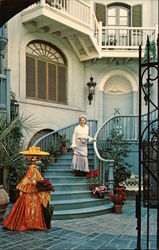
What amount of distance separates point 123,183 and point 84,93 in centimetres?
478

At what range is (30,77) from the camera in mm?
12367

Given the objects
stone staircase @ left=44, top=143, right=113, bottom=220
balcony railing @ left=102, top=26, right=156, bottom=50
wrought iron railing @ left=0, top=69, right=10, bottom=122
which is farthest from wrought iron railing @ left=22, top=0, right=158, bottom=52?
stone staircase @ left=44, top=143, right=113, bottom=220

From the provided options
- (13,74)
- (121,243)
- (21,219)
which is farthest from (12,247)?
(13,74)

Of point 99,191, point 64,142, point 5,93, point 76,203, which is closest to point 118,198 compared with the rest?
point 99,191

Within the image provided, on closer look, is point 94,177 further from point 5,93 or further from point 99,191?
point 5,93

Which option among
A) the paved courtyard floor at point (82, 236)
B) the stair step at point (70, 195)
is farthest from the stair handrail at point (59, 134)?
the paved courtyard floor at point (82, 236)

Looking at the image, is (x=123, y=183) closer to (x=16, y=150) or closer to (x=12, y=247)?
(x=16, y=150)

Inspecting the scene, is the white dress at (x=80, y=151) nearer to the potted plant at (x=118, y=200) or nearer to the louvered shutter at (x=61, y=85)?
the potted plant at (x=118, y=200)

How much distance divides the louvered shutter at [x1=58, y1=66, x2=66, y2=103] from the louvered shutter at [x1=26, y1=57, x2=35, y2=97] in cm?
139

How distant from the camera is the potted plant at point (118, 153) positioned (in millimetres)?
10875

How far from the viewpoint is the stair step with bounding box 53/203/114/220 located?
7.53 metres

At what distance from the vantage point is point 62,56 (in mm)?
13602

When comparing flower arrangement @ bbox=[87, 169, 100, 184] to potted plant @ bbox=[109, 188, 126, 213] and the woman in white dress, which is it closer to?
the woman in white dress

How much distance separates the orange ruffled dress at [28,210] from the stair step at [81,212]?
3.65 feet
